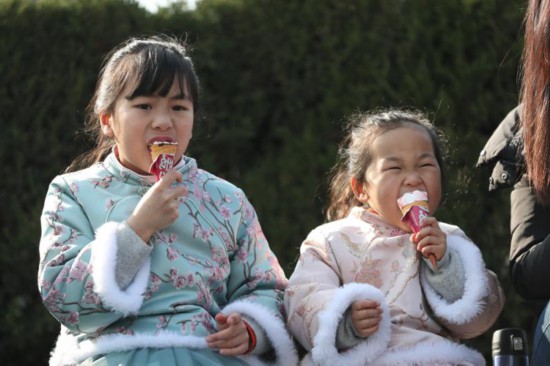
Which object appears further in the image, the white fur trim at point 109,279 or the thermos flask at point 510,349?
the thermos flask at point 510,349

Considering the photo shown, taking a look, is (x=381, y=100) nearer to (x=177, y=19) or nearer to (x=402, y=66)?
(x=402, y=66)

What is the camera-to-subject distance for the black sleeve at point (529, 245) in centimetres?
357

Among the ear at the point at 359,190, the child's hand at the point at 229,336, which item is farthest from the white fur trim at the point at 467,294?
the child's hand at the point at 229,336

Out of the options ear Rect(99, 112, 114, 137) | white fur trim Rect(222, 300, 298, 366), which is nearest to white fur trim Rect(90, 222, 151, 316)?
white fur trim Rect(222, 300, 298, 366)

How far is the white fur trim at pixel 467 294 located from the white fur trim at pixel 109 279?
3.30 ft

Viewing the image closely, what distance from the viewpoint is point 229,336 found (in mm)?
3406

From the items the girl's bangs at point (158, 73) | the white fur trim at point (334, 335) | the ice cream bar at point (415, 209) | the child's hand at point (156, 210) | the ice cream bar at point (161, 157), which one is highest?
the girl's bangs at point (158, 73)

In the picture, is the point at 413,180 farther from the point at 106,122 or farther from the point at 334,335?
the point at 106,122

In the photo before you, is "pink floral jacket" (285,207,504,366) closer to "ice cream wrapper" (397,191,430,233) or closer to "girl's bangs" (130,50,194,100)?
"ice cream wrapper" (397,191,430,233)

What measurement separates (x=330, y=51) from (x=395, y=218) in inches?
82.6

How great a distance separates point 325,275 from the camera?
12.0ft

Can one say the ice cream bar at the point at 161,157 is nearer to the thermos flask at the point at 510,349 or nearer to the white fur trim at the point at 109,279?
the white fur trim at the point at 109,279

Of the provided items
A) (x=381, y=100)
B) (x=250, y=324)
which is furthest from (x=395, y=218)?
(x=381, y=100)

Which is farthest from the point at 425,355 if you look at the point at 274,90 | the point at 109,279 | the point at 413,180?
the point at 274,90
